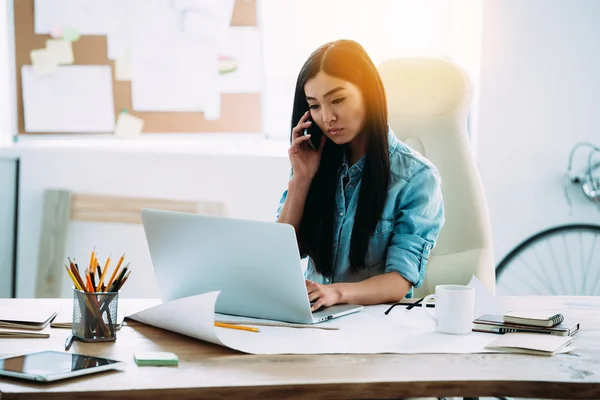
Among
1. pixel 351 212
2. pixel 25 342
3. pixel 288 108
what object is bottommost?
pixel 25 342

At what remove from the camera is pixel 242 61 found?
2.94 m

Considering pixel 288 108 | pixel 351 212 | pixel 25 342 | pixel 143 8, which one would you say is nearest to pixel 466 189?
pixel 351 212

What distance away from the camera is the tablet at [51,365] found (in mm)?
875

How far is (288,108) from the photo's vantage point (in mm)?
3018

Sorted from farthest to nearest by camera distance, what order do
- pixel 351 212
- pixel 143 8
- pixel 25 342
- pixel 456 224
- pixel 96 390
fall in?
pixel 143 8 → pixel 456 224 → pixel 351 212 → pixel 25 342 → pixel 96 390

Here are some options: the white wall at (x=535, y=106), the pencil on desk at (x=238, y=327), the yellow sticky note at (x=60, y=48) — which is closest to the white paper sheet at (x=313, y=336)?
the pencil on desk at (x=238, y=327)

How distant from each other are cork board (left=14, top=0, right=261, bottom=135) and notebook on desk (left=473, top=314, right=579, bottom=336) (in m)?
1.88

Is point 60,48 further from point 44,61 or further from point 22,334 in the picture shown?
point 22,334

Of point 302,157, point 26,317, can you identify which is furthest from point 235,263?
point 302,157

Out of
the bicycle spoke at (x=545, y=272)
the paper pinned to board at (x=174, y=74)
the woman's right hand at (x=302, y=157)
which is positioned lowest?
the bicycle spoke at (x=545, y=272)

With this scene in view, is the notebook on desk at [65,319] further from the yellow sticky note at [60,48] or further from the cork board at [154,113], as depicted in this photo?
the yellow sticky note at [60,48]

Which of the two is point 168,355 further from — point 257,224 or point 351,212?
point 351,212

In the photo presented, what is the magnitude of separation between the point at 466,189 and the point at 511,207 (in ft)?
3.81

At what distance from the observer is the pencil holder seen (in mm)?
1096
